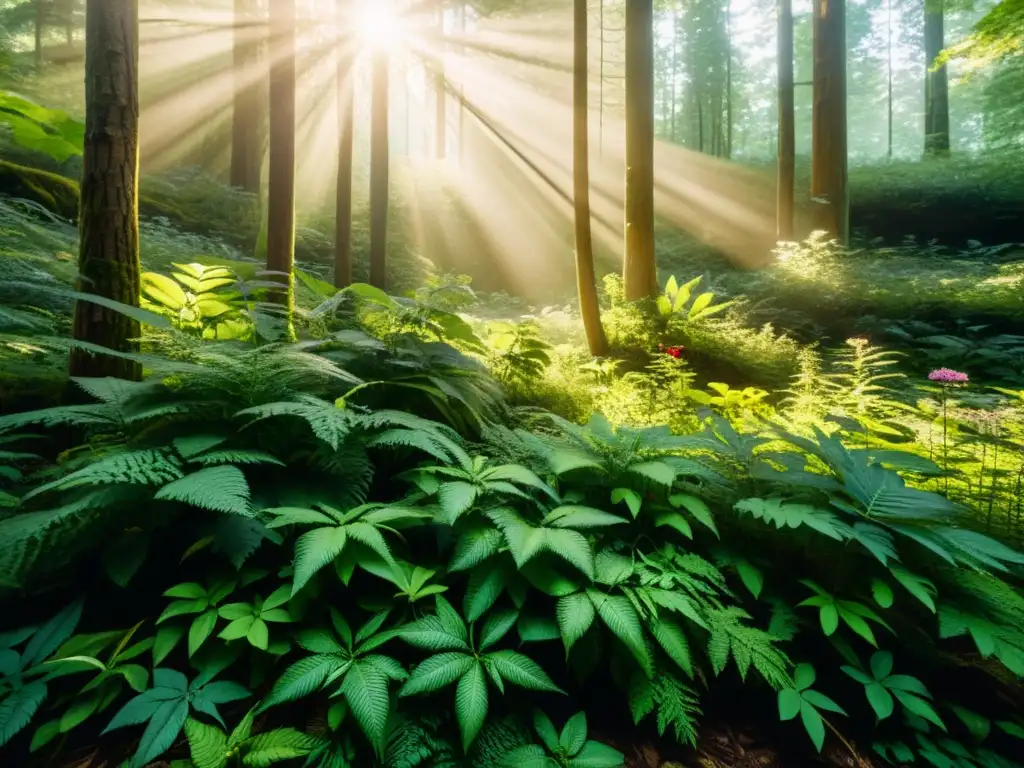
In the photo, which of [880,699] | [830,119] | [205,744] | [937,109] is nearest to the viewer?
[205,744]

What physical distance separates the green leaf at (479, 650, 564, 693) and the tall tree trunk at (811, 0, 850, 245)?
11.8 meters

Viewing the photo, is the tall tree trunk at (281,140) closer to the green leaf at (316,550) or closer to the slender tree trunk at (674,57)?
the green leaf at (316,550)

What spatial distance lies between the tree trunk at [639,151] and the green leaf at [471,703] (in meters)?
6.91

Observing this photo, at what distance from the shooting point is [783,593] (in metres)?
1.99

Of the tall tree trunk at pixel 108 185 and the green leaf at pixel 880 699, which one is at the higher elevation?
the tall tree trunk at pixel 108 185

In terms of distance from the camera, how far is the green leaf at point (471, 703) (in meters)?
1.33

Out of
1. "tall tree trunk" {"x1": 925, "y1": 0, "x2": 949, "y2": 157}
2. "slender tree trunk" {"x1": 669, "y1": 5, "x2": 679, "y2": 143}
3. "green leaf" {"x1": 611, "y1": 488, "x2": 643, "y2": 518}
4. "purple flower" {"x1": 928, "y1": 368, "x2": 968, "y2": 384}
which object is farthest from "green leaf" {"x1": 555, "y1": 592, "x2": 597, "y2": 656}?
"slender tree trunk" {"x1": 669, "y1": 5, "x2": 679, "y2": 143}

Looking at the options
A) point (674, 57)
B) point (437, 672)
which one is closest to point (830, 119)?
point (437, 672)

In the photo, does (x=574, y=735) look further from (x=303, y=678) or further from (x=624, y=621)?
(x=303, y=678)

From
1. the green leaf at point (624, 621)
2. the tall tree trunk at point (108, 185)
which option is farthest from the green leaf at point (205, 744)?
the tall tree trunk at point (108, 185)

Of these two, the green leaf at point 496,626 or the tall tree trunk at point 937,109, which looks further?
the tall tree trunk at point 937,109

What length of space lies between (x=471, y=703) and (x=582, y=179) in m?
6.23

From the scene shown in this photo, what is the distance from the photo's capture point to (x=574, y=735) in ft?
4.84

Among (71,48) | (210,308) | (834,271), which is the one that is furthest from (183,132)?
(834,271)
